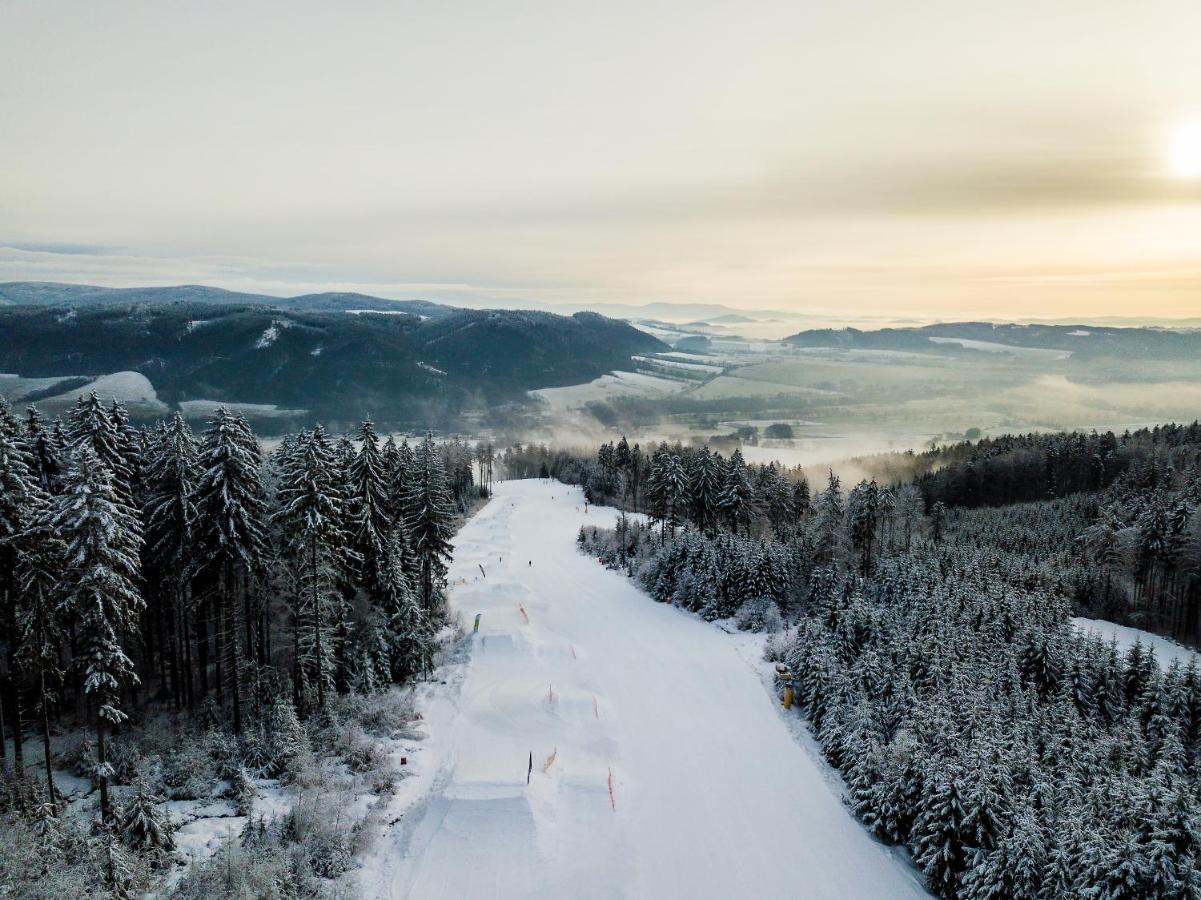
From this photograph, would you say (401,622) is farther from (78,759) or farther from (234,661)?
(78,759)

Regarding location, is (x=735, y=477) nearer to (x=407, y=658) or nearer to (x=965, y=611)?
(x=965, y=611)

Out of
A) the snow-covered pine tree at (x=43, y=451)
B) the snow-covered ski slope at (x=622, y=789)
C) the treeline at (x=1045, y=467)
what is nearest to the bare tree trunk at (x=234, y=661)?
the snow-covered pine tree at (x=43, y=451)

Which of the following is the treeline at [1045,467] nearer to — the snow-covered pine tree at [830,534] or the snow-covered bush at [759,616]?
the snow-covered pine tree at [830,534]

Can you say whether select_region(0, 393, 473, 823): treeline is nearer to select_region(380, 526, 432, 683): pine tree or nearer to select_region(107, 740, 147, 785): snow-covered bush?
select_region(380, 526, 432, 683): pine tree

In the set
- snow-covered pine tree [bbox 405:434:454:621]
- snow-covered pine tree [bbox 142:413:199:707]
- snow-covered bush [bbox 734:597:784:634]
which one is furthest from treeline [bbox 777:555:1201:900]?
snow-covered pine tree [bbox 142:413:199:707]

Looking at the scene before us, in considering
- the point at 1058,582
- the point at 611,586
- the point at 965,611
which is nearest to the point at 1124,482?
the point at 1058,582

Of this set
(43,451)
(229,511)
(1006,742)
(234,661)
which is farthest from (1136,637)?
(43,451)

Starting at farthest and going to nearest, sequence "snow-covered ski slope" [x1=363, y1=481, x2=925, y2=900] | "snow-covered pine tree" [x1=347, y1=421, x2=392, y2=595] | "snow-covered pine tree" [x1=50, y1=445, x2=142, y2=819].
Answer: "snow-covered pine tree" [x1=347, y1=421, x2=392, y2=595] < "snow-covered ski slope" [x1=363, y1=481, x2=925, y2=900] < "snow-covered pine tree" [x1=50, y1=445, x2=142, y2=819]
